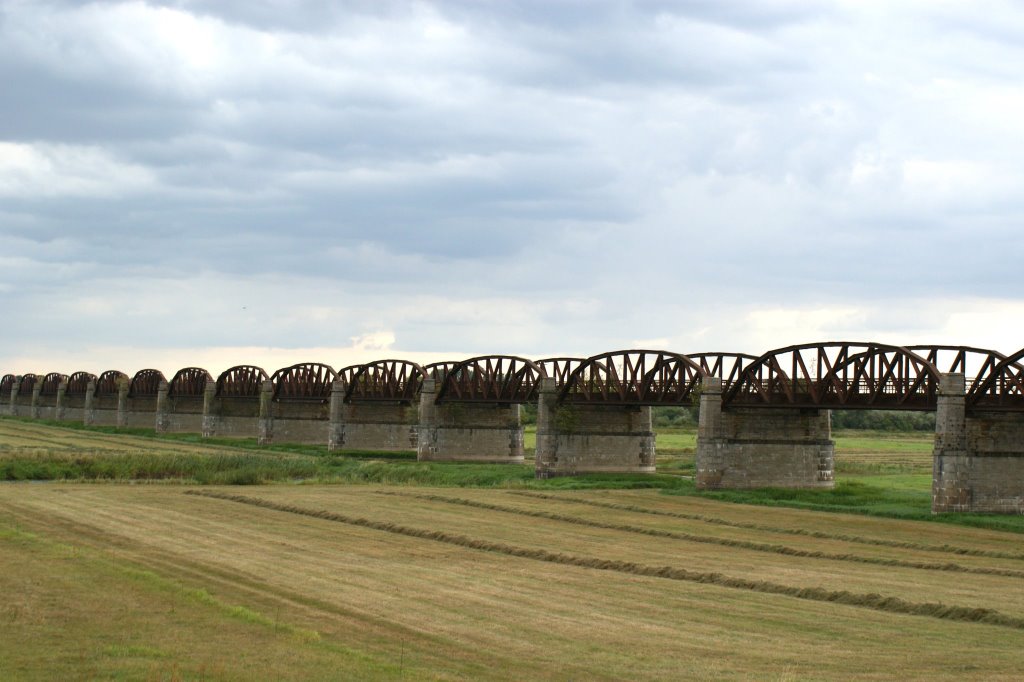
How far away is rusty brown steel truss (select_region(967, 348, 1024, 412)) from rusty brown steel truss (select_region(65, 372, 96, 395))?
156409 millimetres

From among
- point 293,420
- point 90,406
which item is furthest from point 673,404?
point 90,406

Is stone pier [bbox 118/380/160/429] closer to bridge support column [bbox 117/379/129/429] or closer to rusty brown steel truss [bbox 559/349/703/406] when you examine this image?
bridge support column [bbox 117/379/129/429]

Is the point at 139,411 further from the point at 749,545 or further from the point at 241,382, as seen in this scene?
the point at 749,545

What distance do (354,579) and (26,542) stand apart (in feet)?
38.7

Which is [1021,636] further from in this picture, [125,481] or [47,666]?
[125,481]

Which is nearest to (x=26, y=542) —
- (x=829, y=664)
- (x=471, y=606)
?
(x=471, y=606)

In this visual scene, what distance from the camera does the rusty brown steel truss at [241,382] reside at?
132 meters

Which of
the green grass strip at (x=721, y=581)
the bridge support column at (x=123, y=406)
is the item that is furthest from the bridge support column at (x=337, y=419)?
the bridge support column at (x=123, y=406)

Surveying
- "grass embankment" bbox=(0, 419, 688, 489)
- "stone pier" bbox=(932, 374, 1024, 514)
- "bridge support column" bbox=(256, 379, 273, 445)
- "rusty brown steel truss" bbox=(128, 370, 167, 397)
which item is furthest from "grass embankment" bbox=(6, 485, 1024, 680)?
"rusty brown steel truss" bbox=(128, 370, 167, 397)

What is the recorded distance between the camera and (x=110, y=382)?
6890 inches

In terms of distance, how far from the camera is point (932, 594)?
96.0 ft

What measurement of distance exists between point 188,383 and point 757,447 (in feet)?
323

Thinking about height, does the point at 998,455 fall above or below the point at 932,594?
above

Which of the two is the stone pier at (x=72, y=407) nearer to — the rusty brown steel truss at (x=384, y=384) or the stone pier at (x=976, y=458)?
the rusty brown steel truss at (x=384, y=384)
